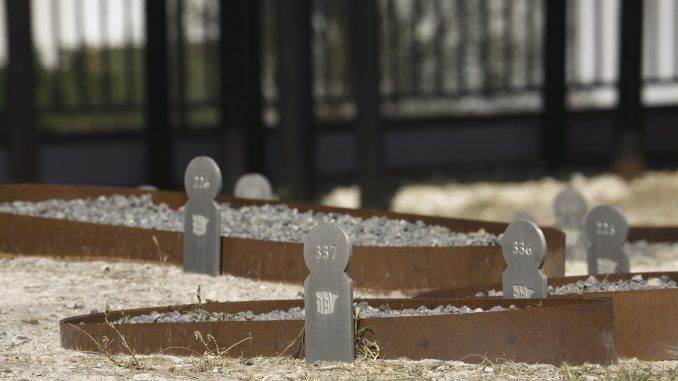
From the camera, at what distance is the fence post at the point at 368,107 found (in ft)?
44.4

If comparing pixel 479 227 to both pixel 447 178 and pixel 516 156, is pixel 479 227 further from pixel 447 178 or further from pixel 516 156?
pixel 516 156

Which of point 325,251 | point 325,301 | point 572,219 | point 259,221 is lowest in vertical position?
point 572,219

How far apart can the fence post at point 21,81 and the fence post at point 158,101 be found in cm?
192

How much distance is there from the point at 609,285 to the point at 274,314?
6.59ft

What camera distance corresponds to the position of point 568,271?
9.91 m

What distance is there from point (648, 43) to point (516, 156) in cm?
316

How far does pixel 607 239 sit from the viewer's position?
28.9 ft

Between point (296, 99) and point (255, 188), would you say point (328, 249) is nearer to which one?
point (255, 188)

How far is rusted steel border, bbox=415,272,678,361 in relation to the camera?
6973 mm

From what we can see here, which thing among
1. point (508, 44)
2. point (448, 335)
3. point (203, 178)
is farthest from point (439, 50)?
point (448, 335)

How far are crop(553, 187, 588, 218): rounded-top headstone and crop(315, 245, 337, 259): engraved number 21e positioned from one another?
489cm

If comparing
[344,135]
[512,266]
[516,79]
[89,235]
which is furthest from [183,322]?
[516,79]

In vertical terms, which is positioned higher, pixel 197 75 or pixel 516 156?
pixel 197 75

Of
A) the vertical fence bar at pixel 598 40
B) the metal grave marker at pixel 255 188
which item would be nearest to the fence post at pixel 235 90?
the metal grave marker at pixel 255 188
